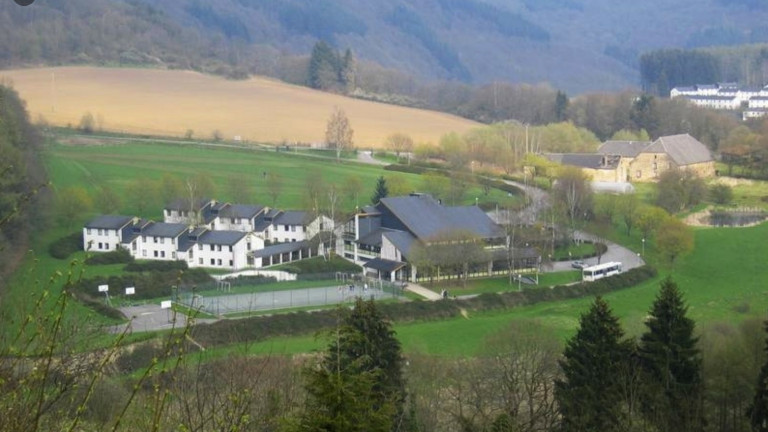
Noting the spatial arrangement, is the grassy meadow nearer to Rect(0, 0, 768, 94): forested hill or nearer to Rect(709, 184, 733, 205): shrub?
Rect(0, 0, 768, 94): forested hill

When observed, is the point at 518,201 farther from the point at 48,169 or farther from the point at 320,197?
the point at 48,169

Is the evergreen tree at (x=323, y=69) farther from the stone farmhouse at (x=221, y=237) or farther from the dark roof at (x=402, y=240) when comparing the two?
the dark roof at (x=402, y=240)

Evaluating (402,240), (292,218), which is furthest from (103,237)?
(402,240)

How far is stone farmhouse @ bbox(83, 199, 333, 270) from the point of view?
1961 cm

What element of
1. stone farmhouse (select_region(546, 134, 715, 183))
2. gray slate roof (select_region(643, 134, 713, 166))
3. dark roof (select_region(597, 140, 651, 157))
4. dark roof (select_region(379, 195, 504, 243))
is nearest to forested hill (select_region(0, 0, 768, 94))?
dark roof (select_region(597, 140, 651, 157))

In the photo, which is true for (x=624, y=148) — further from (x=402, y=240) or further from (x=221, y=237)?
(x=221, y=237)

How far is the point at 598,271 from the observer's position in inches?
732

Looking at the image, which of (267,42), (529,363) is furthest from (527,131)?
(267,42)

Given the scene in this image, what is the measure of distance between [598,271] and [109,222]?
9228 millimetres

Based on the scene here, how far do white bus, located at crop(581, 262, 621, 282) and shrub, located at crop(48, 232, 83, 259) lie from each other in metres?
9.14

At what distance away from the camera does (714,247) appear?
2092 centimetres

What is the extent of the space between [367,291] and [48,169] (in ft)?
33.5

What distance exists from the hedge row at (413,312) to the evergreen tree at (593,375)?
13.6 ft

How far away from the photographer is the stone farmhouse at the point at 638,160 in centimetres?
3022
